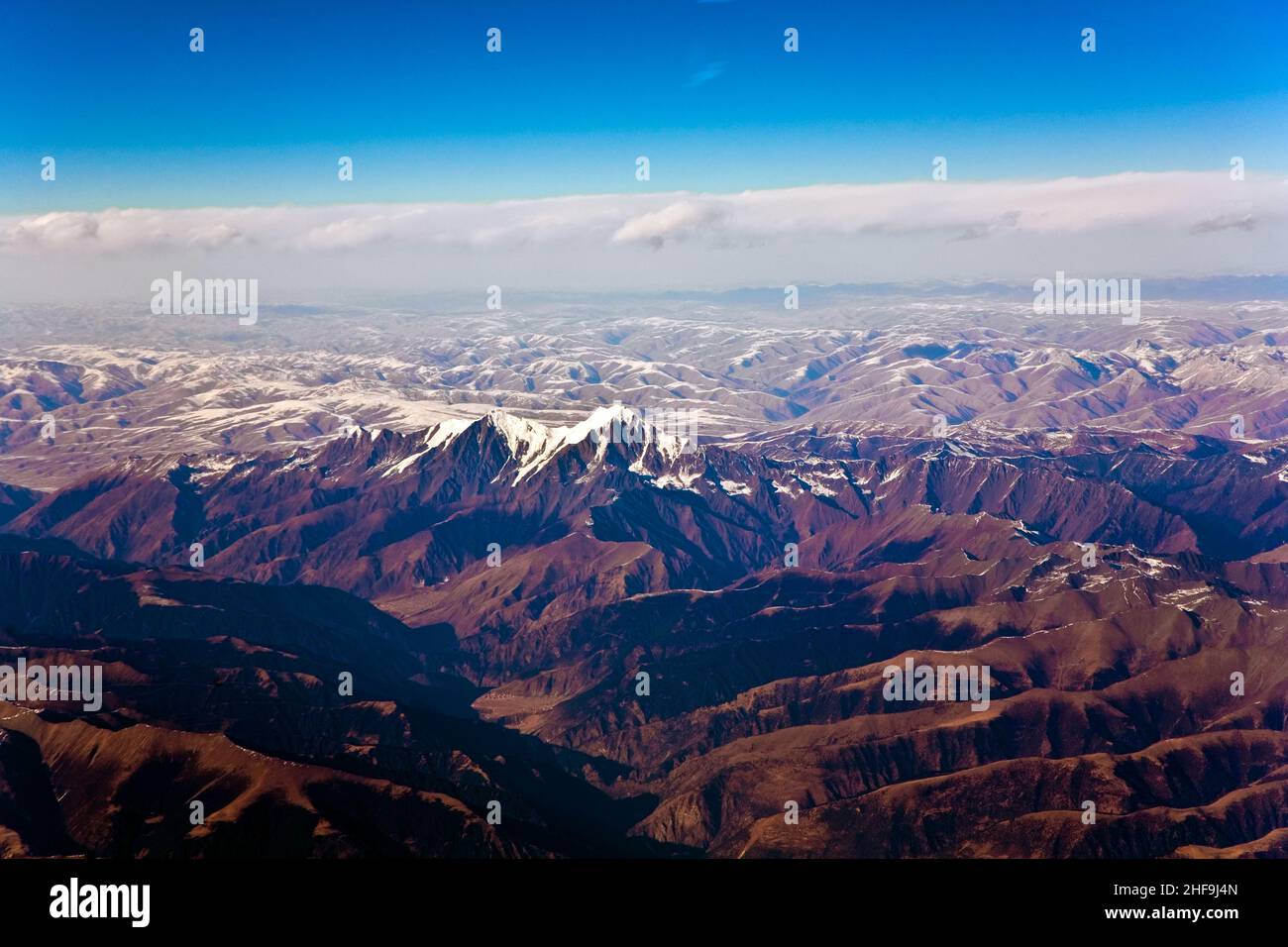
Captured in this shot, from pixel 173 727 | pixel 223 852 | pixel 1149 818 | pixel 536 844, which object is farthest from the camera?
pixel 1149 818
